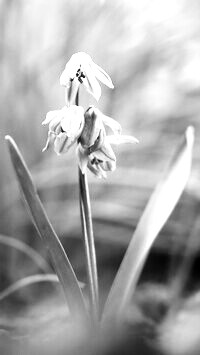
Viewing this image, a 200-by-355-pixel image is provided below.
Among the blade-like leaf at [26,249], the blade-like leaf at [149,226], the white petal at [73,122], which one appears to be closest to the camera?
the white petal at [73,122]

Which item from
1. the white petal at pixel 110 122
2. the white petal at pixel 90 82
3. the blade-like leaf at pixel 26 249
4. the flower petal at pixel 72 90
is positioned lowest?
the white petal at pixel 110 122

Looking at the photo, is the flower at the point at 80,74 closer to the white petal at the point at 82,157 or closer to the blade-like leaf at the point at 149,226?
the white petal at the point at 82,157

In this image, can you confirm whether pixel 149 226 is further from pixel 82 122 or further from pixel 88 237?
pixel 82 122

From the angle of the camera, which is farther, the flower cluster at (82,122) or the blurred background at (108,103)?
the blurred background at (108,103)

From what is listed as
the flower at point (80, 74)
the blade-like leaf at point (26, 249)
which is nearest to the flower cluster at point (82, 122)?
the flower at point (80, 74)

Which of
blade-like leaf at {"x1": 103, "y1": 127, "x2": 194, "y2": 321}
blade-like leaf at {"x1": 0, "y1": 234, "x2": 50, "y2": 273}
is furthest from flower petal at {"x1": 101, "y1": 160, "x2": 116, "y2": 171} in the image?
blade-like leaf at {"x1": 0, "y1": 234, "x2": 50, "y2": 273}

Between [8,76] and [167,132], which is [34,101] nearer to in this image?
[8,76]

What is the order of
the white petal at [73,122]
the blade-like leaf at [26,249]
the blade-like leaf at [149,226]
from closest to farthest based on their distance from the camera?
the white petal at [73,122] < the blade-like leaf at [149,226] < the blade-like leaf at [26,249]
